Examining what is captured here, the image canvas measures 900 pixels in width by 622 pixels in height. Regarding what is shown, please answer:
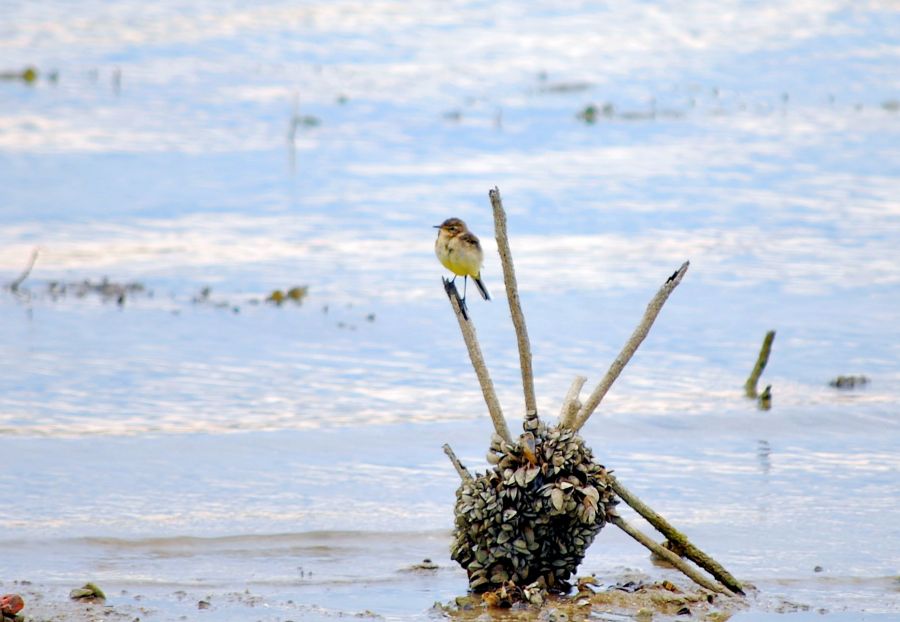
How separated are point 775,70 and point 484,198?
12.5m

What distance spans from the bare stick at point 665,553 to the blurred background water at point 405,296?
10.6 inches

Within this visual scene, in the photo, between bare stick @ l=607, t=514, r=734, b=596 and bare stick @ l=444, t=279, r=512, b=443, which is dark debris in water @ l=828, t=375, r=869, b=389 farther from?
bare stick @ l=444, t=279, r=512, b=443

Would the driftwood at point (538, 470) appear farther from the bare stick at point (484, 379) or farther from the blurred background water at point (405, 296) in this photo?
the blurred background water at point (405, 296)

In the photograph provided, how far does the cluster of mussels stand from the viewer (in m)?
6.01

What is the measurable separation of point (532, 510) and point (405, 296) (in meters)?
8.01

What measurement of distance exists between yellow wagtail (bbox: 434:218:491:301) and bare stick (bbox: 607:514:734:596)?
186 cm

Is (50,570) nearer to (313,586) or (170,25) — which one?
(313,586)

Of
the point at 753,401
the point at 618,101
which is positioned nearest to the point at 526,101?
the point at 618,101

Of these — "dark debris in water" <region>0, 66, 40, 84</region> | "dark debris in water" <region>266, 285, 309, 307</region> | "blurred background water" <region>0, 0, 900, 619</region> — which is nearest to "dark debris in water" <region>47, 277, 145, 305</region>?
"blurred background water" <region>0, 0, 900, 619</region>

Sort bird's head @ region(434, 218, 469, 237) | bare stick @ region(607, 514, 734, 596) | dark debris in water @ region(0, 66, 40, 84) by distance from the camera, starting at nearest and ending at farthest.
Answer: bare stick @ region(607, 514, 734, 596), bird's head @ region(434, 218, 469, 237), dark debris in water @ region(0, 66, 40, 84)

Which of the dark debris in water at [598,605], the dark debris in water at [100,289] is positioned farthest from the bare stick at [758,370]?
the dark debris in water at [100,289]

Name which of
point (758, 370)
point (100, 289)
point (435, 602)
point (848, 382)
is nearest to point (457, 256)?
point (435, 602)

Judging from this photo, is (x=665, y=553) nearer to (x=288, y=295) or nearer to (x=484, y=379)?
(x=484, y=379)

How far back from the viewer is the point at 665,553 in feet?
20.4
